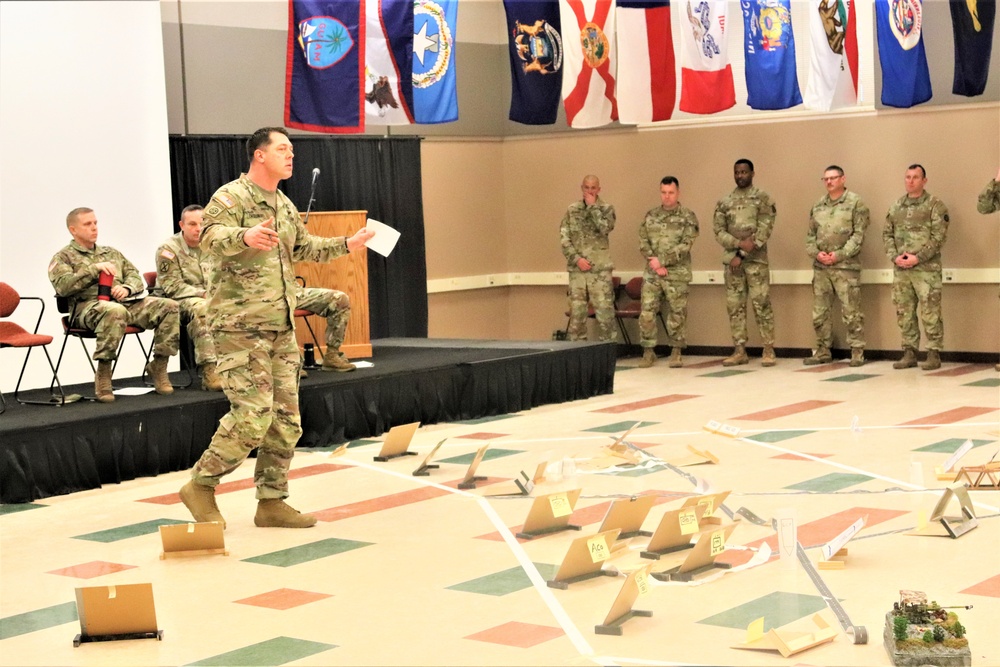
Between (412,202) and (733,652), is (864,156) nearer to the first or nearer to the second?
(412,202)

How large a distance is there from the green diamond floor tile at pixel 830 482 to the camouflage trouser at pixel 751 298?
5938 millimetres

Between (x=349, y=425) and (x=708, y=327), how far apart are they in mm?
5849

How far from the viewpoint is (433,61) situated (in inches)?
458

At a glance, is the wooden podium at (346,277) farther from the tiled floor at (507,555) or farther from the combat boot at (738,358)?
the combat boot at (738,358)

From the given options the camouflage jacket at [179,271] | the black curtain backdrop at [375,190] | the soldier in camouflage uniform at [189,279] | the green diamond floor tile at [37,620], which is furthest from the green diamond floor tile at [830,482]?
the black curtain backdrop at [375,190]

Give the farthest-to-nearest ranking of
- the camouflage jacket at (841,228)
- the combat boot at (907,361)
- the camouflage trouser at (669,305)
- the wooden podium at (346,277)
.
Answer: the camouflage trouser at (669,305) < the camouflage jacket at (841,228) < the combat boot at (907,361) < the wooden podium at (346,277)

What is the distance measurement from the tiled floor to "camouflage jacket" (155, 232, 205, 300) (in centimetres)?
168

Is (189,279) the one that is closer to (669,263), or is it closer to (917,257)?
(669,263)

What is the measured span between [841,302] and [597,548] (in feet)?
26.8

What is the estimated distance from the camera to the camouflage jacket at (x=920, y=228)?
11.6 metres

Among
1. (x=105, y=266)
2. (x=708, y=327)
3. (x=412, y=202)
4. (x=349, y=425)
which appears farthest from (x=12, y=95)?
(x=708, y=327)

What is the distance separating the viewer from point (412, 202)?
13.9 meters

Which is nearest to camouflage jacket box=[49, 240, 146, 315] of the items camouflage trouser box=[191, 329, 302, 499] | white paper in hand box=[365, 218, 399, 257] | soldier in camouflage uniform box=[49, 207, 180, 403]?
soldier in camouflage uniform box=[49, 207, 180, 403]

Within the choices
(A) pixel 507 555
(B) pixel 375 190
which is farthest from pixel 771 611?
(B) pixel 375 190
